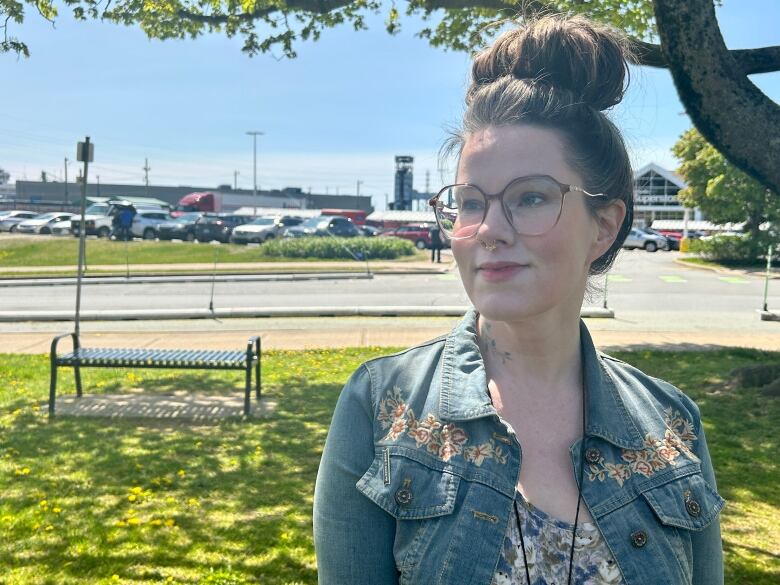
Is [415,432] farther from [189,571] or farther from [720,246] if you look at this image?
[720,246]

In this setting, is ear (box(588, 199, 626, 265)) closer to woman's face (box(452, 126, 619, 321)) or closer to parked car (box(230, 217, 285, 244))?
woman's face (box(452, 126, 619, 321))

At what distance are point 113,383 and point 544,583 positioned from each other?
7766 millimetres

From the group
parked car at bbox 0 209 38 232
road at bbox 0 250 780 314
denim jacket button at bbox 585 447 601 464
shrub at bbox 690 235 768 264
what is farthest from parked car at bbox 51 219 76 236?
denim jacket button at bbox 585 447 601 464

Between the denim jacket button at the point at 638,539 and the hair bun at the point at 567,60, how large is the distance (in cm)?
91

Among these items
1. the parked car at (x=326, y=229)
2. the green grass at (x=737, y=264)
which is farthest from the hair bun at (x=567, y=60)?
the parked car at (x=326, y=229)

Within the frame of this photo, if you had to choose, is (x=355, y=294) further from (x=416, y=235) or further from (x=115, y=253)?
(x=416, y=235)

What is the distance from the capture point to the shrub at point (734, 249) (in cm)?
3219

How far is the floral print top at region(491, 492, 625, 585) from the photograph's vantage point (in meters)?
1.49

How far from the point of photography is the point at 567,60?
164 centimetres

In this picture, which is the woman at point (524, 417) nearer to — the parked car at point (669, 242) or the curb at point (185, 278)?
the curb at point (185, 278)

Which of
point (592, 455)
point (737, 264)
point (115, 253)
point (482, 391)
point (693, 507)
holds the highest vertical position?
point (482, 391)

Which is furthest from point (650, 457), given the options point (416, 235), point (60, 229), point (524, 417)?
point (60, 229)

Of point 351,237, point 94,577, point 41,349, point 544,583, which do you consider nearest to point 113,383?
point 41,349

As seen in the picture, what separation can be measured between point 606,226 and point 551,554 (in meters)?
0.74
